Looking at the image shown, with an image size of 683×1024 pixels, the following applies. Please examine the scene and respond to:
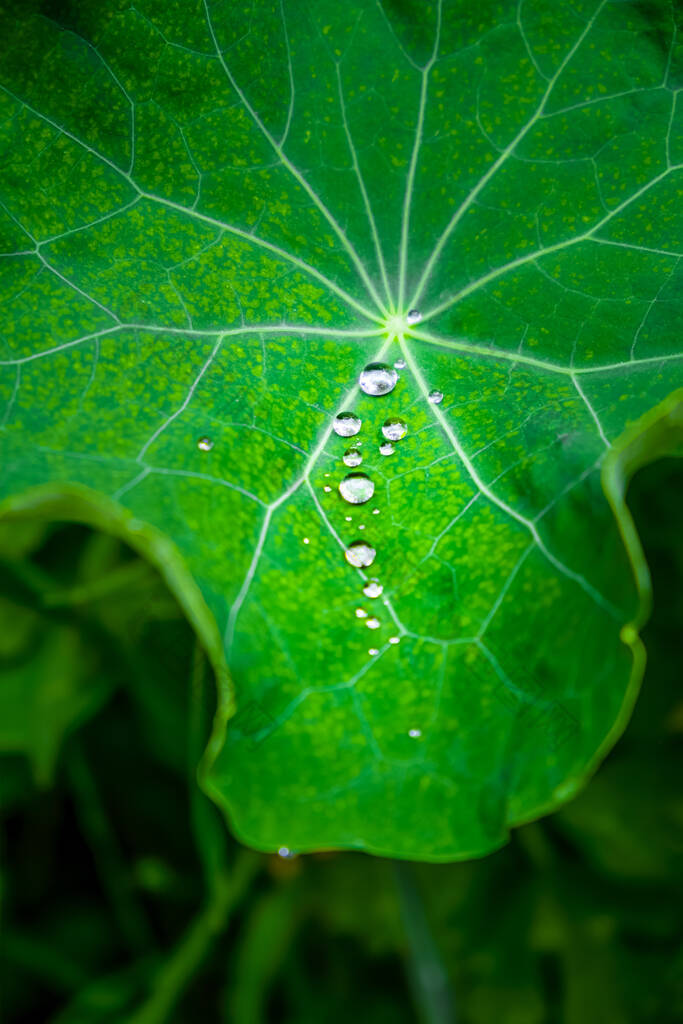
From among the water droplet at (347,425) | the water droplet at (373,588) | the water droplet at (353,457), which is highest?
the water droplet at (347,425)

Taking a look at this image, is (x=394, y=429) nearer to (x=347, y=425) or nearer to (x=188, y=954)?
(x=347, y=425)

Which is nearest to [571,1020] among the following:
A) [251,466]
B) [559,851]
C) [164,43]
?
[559,851]

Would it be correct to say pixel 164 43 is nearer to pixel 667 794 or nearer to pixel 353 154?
pixel 353 154

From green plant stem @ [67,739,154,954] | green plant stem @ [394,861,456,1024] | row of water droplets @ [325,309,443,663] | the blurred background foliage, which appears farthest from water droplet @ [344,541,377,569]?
green plant stem @ [67,739,154,954]

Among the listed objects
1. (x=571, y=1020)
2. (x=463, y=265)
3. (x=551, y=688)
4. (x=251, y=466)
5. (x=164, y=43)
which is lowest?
(x=571, y=1020)

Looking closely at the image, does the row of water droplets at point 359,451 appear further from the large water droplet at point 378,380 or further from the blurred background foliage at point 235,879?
the blurred background foliage at point 235,879

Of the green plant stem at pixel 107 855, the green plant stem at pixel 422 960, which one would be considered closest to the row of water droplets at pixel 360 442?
the green plant stem at pixel 422 960

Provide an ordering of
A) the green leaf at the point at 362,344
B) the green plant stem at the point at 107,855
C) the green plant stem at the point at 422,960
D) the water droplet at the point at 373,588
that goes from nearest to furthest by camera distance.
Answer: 1. the green leaf at the point at 362,344
2. the water droplet at the point at 373,588
3. the green plant stem at the point at 422,960
4. the green plant stem at the point at 107,855
